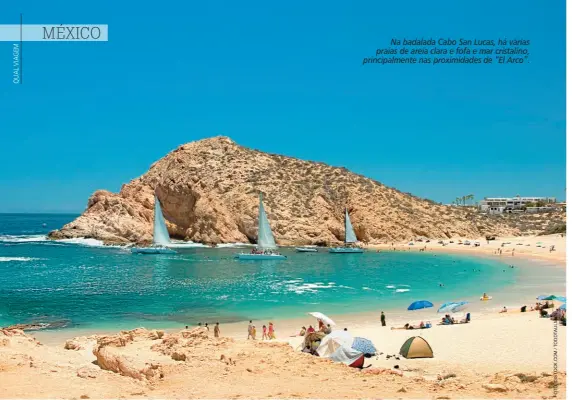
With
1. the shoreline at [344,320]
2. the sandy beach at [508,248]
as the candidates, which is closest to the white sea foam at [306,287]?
the shoreline at [344,320]

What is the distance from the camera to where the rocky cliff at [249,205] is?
8019 centimetres

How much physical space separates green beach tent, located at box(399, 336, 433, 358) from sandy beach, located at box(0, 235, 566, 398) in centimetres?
22

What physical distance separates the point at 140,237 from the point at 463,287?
54.8 m

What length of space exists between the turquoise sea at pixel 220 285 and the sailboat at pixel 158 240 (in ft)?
6.19

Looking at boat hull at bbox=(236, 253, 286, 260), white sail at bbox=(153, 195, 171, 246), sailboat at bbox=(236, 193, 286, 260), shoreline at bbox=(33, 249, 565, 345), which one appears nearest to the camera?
shoreline at bbox=(33, 249, 565, 345)

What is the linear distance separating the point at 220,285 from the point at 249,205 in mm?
43837

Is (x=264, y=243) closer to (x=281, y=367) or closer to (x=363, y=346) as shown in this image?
(x=363, y=346)

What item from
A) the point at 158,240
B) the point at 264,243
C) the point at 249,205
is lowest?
the point at 264,243

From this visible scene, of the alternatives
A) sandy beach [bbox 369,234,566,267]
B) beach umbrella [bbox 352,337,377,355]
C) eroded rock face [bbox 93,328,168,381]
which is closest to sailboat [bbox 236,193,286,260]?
sandy beach [bbox 369,234,566,267]

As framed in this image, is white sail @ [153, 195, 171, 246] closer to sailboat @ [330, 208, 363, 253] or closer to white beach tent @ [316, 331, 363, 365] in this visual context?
sailboat @ [330, 208, 363, 253]

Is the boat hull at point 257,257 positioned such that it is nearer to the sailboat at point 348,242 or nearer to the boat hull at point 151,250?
the boat hull at point 151,250

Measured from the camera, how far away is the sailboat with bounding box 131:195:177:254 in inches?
2440

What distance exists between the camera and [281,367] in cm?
1309

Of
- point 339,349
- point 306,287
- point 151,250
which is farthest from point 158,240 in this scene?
point 339,349
